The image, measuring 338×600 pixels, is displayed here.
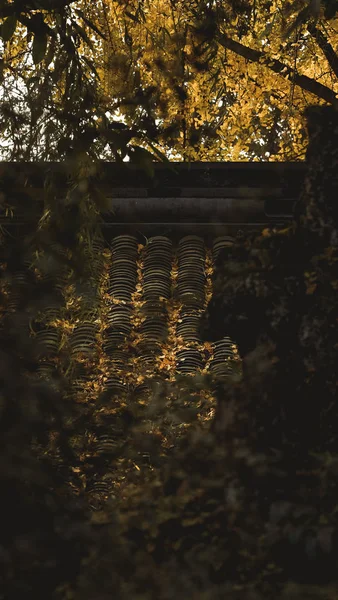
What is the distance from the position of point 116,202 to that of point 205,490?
4898 millimetres

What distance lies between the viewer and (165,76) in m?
11.2

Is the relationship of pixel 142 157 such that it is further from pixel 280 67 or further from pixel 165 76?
pixel 280 67

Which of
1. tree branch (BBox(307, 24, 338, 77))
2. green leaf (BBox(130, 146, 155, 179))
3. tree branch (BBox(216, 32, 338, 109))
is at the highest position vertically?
tree branch (BBox(307, 24, 338, 77))

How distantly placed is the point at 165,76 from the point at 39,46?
18.1 feet

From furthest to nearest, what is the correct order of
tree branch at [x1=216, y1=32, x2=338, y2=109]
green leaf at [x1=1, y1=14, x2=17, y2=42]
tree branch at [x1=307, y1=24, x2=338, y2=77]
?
tree branch at [x1=307, y1=24, x2=338, y2=77] < tree branch at [x1=216, y1=32, x2=338, y2=109] < green leaf at [x1=1, y1=14, x2=17, y2=42]

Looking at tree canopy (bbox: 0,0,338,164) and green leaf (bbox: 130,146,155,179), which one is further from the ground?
tree canopy (bbox: 0,0,338,164)

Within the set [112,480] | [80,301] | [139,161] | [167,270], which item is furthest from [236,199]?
[112,480]

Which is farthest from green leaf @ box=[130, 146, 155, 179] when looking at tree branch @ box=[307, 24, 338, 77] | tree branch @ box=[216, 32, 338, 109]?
tree branch @ box=[307, 24, 338, 77]

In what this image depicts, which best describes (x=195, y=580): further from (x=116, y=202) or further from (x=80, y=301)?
(x=116, y=202)

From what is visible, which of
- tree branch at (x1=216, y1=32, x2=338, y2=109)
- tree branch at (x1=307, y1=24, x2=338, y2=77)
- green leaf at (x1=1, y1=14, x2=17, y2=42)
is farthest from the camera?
tree branch at (x1=307, y1=24, x2=338, y2=77)

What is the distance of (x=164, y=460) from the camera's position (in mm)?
4809

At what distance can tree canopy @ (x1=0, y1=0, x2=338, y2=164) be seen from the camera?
243 inches

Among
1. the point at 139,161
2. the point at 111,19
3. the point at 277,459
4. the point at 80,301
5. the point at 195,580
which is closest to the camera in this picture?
the point at 195,580

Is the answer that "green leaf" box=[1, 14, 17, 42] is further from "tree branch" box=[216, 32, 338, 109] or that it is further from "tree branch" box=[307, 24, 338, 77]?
"tree branch" box=[307, 24, 338, 77]
